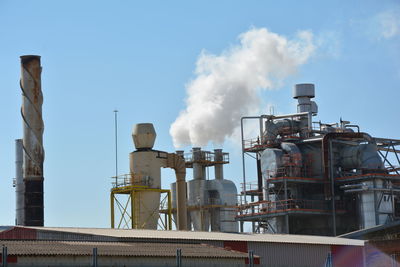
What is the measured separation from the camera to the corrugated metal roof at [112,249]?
33.1 m

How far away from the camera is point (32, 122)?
55469mm

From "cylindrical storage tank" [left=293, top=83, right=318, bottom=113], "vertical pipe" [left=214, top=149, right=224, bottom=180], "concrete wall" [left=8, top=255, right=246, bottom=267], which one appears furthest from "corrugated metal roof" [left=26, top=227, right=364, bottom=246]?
"vertical pipe" [left=214, top=149, right=224, bottom=180]

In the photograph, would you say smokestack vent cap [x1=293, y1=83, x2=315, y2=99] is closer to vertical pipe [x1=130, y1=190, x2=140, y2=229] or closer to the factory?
the factory

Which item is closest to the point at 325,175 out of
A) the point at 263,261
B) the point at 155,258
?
the point at 263,261

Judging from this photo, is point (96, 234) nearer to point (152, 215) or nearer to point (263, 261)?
point (263, 261)

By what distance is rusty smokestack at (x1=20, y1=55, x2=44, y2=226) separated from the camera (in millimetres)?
54906

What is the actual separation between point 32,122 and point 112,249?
21992mm

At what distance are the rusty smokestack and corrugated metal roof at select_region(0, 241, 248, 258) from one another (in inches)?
652

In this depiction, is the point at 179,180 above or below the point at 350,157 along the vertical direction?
below

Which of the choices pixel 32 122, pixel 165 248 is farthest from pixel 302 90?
pixel 165 248

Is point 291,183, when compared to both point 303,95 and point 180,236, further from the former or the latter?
point 180,236

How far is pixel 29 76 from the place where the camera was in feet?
182

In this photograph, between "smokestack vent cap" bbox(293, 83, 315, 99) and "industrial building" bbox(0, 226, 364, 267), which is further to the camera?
"smokestack vent cap" bbox(293, 83, 315, 99)

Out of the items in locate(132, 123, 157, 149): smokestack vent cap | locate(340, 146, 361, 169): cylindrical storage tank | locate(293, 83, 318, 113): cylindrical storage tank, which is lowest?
locate(340, 146, 361, 169): cylindrical storage tank
